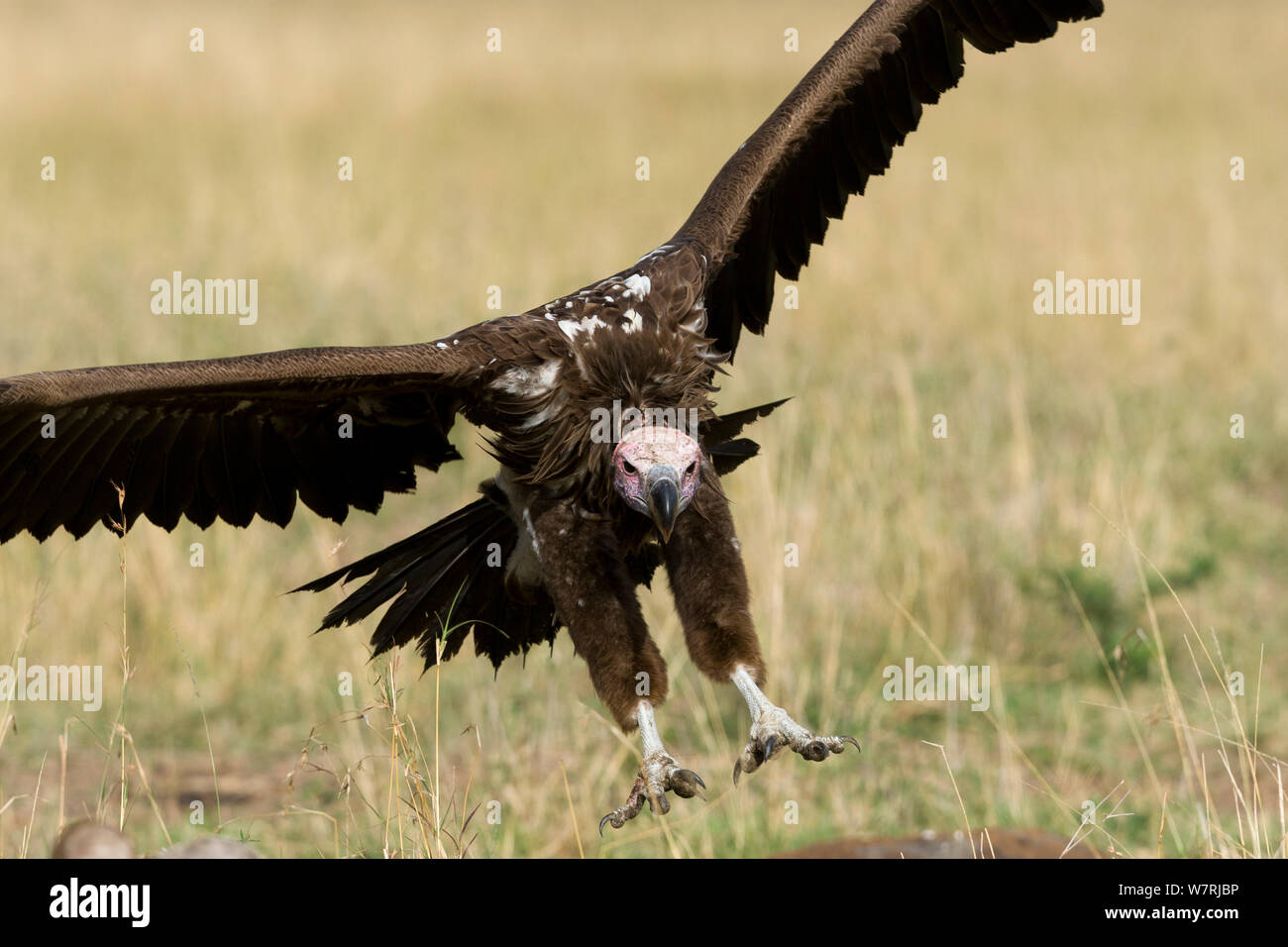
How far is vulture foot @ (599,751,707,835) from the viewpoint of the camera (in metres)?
4.01

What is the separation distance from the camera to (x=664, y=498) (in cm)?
415

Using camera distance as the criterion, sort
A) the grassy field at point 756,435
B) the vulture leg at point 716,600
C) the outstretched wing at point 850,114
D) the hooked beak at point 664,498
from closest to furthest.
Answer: the hooked beak at point 664,498 < the vulture leg at point 716,600 < the outstretched wing at point 850,114 < the grassy field at point 756,435

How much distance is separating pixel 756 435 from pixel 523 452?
4.52 meters

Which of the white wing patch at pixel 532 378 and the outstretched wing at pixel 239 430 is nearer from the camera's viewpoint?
the outstretched wing at pixel 239 430

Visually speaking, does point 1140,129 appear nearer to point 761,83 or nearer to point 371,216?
point 761,83

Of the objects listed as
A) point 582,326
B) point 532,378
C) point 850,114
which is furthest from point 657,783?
point 850,114

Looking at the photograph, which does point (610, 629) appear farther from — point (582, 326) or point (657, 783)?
point (582, 326)

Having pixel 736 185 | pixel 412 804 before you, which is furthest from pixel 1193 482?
pixel 412 804

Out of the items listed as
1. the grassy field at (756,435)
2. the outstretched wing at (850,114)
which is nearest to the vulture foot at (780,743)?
the grassy field at (756,435)

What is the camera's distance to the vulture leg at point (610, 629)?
4078 millimetres

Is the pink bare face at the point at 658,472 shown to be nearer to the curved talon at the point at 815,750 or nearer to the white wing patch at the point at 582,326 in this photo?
the white wing patch at the point at 582,326

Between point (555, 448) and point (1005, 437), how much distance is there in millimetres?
5545

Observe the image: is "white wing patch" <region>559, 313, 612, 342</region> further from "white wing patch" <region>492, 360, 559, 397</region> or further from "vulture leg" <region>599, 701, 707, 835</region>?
"vulture leg" <region>599, 701, 707, 835</region>

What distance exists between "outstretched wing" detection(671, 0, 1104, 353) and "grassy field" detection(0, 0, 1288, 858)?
57.0 inches
